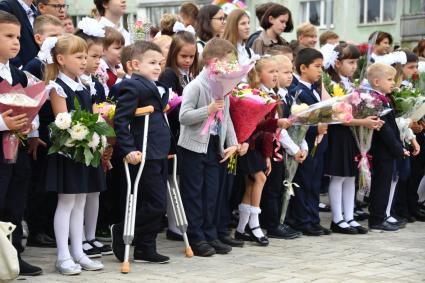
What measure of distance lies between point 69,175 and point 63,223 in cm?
41

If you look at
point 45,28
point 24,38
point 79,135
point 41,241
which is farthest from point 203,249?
point 24,38

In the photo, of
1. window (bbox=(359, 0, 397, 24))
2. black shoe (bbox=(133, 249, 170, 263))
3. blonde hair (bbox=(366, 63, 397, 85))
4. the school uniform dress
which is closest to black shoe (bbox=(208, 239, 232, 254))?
black shoe (bbox=(133, 249, 170, 263))

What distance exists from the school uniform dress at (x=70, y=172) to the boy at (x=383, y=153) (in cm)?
389

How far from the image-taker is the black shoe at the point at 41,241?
27.0 ft

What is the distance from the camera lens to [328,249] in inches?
339

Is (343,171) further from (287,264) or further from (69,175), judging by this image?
(69,175)

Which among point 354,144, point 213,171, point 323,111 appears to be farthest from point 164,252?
point 354,144

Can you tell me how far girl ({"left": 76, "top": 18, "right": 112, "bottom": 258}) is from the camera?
7.84 metres

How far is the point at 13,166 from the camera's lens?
6953mm

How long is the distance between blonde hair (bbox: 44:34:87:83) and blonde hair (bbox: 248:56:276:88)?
213cm

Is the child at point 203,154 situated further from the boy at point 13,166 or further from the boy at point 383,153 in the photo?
the boy at point 383,153

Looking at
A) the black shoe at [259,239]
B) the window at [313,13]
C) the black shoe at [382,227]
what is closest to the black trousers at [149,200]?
the black shoe at [259,239]

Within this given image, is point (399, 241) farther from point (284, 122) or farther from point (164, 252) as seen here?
point (164, 252)

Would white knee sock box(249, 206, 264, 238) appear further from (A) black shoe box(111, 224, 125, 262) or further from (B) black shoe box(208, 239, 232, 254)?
(A) black shoe box(111, 224, 125, 262)
